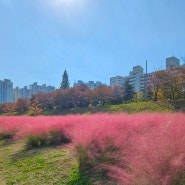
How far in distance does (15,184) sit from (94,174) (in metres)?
1.43

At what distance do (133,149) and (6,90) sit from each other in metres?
76.0

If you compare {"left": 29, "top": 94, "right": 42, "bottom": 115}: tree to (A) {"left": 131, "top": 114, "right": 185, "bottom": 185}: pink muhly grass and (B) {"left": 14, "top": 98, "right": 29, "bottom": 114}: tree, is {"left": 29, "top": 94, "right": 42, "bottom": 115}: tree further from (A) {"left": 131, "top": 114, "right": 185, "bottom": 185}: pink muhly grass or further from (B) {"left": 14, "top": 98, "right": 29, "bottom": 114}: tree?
(A) {"left": 131, "top": 114, "right": 185, "bottom": 185}: pink muhly grass

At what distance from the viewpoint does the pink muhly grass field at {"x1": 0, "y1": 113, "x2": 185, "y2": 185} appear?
85.2 inches

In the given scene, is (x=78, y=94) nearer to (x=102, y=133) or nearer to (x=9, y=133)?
(x=9, y=133)

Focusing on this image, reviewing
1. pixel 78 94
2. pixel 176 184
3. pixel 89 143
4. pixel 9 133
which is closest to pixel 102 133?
pixel 89 143

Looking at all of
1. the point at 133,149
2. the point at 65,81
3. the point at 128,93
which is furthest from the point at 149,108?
the point at 65,81

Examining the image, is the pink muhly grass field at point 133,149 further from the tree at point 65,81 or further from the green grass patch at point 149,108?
the tree at point 65,81

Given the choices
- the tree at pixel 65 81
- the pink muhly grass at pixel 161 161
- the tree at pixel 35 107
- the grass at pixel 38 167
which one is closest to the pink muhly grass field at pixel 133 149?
the pink muhly grass at pixel 161 161

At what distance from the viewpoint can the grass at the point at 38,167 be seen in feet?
12.5

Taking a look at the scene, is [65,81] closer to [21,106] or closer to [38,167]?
[21,106]

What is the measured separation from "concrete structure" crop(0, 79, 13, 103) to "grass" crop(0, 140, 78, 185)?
2801 inches

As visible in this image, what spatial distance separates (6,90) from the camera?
7275cm

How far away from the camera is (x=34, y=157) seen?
531 centimetres

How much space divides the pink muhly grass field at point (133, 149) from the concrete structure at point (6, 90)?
7060 cm
